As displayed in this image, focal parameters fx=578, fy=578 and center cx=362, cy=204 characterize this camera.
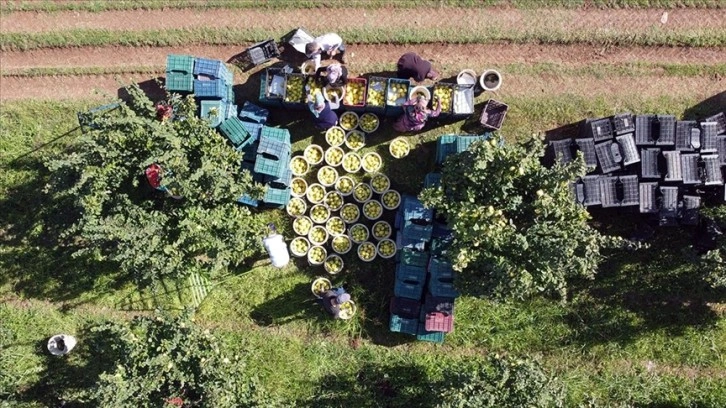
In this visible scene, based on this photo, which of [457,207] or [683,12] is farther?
[683,12]

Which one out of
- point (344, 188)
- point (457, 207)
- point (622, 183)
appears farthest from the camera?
point (344, 188)

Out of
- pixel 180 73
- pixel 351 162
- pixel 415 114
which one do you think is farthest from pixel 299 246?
pixel 180 73

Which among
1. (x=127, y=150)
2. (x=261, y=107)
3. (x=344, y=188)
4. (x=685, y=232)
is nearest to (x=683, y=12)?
(x=685, y=232)

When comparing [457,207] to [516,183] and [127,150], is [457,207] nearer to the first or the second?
[516,183]

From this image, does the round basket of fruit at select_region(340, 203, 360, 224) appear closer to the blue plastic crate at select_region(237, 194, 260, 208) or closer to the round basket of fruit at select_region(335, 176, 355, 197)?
the round basket of fruit at select_region(335, 176, 355, 197)

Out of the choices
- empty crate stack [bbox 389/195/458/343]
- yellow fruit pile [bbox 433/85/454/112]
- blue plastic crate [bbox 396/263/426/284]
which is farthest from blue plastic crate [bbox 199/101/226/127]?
blue plastic crate [bbox 396/263/426/284]

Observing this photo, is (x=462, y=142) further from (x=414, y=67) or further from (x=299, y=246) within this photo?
(x=299, y=246)
